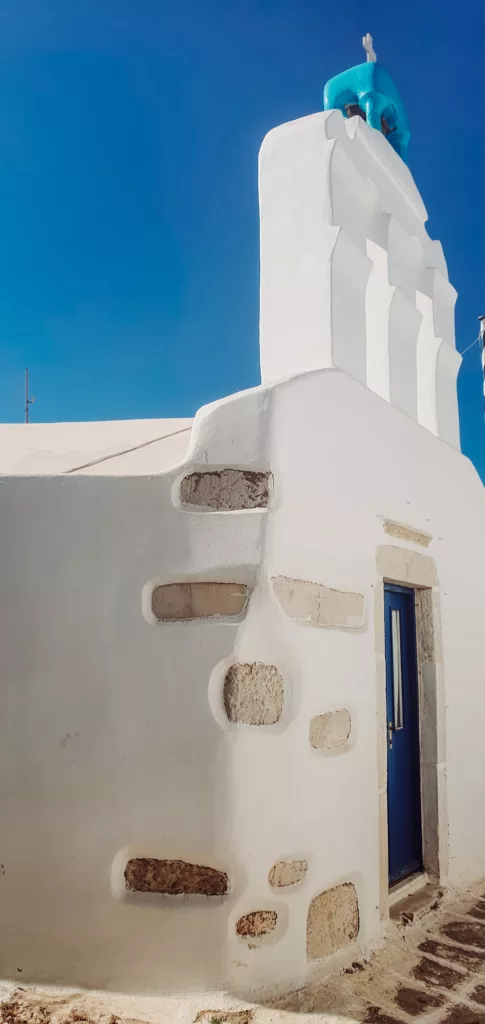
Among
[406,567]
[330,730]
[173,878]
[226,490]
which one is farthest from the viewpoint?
[406,567]

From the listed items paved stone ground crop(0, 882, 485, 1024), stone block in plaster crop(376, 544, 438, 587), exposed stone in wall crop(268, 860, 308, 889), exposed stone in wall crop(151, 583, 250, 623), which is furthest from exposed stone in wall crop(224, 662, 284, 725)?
stone block in plaster crop(376, 544, 438, 587)

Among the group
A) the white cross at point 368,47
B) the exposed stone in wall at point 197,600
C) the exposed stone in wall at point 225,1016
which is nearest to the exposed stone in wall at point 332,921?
the exposed stone in wall at point 225,1016

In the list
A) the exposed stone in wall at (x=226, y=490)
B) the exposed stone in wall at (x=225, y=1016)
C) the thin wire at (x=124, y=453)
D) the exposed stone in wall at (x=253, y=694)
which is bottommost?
the exposed stone in wall at (x=225, y=1016)

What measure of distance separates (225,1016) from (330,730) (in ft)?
3.40

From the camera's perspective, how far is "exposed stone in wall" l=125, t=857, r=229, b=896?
251 cm

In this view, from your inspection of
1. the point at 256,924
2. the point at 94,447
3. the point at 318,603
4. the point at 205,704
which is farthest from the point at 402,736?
the point at 94,447

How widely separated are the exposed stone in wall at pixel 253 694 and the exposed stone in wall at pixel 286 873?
0.52m

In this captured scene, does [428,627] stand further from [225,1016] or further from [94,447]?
[225,1016]

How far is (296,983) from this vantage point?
2.63 meters

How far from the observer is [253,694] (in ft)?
8.57

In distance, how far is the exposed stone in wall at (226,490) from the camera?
2783mm

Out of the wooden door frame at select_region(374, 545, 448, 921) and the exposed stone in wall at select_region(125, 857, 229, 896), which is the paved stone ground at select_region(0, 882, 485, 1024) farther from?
the wooden door frame at select_region(374, 545, 448, 921)

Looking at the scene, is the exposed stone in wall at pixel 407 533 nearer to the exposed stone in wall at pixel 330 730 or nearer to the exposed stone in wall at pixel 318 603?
the exposed stone in wall at pixel 318 603

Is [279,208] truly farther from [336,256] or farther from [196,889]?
[196,889]
